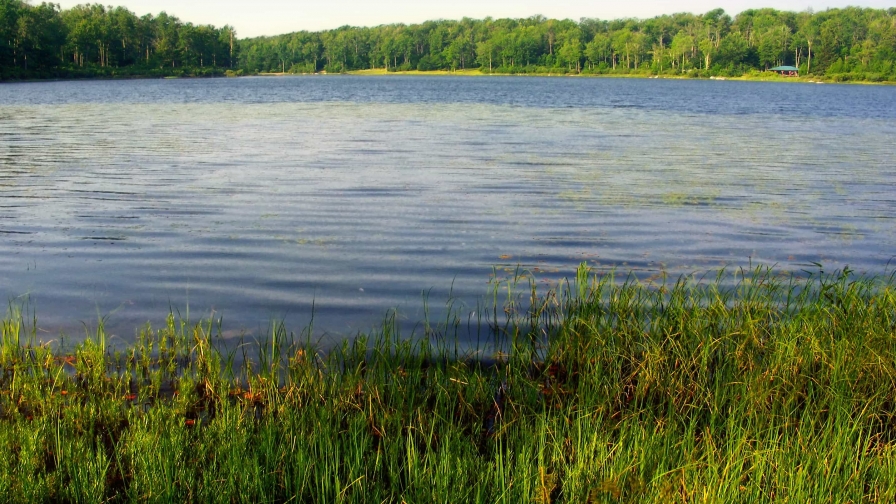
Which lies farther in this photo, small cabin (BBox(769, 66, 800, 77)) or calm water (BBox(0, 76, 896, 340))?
small cabin (BBox(769, 66, 800, 77))

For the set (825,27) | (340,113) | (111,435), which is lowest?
(111,435)

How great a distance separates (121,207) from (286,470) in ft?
39.9

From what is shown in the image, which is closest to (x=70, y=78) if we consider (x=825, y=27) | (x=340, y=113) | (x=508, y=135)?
(x=340, y=113)

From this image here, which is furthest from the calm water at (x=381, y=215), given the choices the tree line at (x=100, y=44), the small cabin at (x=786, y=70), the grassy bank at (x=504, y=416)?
the small cabin at (x=786, y=70)

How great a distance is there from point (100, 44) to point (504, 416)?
144 meters

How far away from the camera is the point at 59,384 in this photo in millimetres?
6133

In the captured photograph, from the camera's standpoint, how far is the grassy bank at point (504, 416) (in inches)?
167

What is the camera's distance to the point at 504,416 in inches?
223

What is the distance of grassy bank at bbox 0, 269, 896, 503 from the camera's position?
4.25 m

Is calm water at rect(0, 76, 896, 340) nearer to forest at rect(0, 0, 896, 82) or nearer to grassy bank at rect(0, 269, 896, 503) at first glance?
grassy bank at rect(0, 269, 896, 503)

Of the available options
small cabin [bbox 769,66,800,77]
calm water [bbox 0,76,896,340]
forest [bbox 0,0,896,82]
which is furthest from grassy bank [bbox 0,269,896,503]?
small cabin [bbox 769,66,800,77]

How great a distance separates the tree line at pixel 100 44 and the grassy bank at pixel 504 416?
10587 centimetres

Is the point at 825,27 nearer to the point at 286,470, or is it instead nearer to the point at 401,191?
the point at 401,191

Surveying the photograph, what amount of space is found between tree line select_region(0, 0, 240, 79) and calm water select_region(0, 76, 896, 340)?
89.1m
